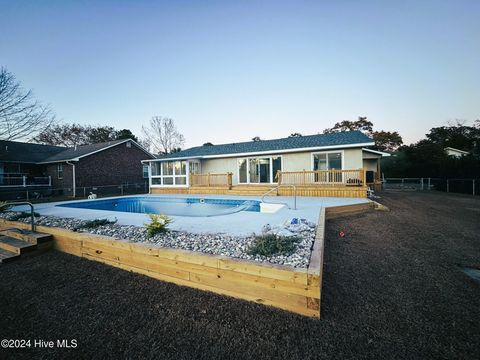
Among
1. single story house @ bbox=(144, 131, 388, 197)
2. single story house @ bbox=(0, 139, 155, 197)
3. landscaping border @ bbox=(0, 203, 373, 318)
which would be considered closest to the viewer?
landscaping border @ bbox=(0, 203, 373, 318)

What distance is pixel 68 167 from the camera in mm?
16281

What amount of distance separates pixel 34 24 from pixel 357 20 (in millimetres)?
15795

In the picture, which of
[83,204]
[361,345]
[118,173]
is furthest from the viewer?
[118,173]

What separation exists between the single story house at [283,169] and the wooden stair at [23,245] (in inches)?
302

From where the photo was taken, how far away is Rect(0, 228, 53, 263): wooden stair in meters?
4.01

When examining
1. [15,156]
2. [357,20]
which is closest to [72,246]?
[357,20]

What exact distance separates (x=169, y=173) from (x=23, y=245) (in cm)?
1215

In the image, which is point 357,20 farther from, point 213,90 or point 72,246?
point 72,246

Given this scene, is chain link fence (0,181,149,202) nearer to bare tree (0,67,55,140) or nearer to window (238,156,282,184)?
bare tree (0,67,55,140)

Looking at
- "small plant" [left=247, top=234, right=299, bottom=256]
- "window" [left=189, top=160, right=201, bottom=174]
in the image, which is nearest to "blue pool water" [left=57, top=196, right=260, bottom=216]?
"window" [left=189, top=160, right=201, bottom=174]

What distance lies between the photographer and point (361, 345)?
1.80 metres

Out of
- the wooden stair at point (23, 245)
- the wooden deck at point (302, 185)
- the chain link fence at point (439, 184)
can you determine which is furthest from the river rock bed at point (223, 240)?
the chain link fence at point (439, 184)

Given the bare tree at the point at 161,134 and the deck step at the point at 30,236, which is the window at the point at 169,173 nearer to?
the deck step at the point at 30,236

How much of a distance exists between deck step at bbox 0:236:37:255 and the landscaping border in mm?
1337
